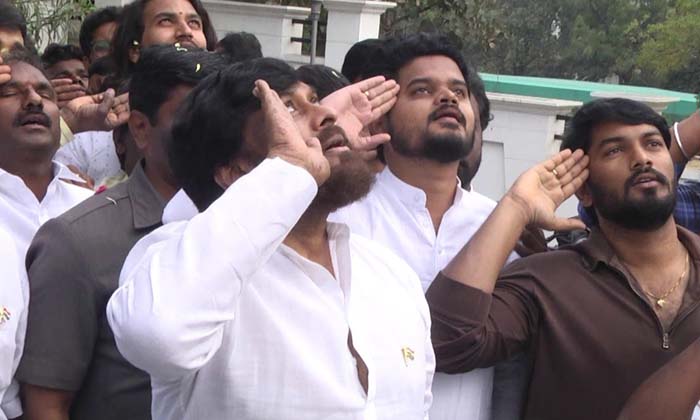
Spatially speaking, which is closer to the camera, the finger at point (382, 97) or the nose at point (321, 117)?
the nose at point (321, 117)

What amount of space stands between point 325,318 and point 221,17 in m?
9.49

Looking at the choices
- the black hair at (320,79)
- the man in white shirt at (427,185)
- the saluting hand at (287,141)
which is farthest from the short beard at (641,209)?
the saluting hand at (287,141)

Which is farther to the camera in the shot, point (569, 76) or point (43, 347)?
point (569, 76)

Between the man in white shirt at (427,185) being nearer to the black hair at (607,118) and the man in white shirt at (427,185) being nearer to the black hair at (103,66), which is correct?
the black hair at (607,118)

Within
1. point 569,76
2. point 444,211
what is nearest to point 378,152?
point 444,211

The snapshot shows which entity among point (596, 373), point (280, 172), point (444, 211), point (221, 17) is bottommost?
point (221, 17)

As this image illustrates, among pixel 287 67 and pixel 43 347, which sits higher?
pixel 287 67

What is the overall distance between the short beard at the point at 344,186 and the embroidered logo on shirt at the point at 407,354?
1.13ft

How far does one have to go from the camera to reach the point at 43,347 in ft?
9.13

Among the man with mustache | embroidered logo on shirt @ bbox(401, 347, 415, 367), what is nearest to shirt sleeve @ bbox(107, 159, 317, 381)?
embroidered logo on shirt @ bbox(401, 347, 415, 367)

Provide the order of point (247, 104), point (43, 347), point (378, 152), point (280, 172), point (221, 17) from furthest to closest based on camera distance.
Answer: point (221, 17) → point (378, 152) → point (43, 347) → point (247, 104) → point (280, 172)

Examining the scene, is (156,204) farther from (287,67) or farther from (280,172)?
(280,172)

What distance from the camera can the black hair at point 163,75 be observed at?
3266 millimetres

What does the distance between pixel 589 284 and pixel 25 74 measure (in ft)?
5.85
